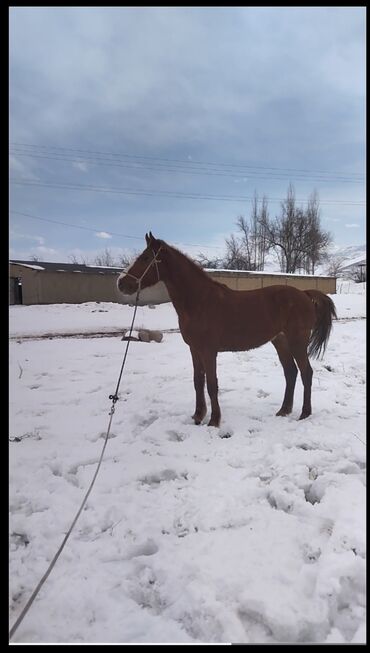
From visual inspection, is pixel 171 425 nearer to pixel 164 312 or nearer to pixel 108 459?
pixel 108 459

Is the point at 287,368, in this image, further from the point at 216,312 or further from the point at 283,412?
the point at 216,312

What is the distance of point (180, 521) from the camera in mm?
1947

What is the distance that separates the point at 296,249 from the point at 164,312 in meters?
14.7

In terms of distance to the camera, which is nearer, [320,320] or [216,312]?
[216,312]

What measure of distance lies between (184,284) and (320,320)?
68.9 inches

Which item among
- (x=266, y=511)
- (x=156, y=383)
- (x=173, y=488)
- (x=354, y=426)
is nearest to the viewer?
(x=266, y=511)

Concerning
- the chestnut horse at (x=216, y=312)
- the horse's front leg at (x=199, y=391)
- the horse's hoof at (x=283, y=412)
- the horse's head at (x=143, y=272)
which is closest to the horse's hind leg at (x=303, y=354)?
the chestnut horse at (x=216, y=312)

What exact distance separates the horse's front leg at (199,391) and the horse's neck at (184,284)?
570 millimetres

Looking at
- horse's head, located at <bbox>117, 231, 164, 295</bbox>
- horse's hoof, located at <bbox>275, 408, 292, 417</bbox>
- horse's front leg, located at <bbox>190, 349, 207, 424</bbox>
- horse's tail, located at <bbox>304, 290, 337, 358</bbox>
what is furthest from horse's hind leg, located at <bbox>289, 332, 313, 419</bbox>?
horse's head, located at <bbox>117, 231, 164, 295</bbox>

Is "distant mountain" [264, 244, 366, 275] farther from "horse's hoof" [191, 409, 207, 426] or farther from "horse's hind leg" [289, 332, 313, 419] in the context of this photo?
"horse's hoof" [191, 409, 207, 426]

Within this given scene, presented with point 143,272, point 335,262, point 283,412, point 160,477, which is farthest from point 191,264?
point 335,262

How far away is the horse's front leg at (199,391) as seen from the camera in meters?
3.71

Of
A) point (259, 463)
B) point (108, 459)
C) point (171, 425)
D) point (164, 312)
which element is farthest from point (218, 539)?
point (164, 312)

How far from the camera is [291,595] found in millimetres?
1400
